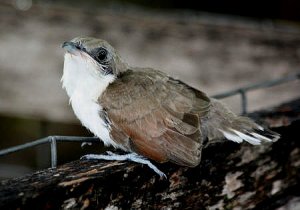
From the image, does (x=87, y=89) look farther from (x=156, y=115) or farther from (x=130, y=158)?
(x=130, y=158)

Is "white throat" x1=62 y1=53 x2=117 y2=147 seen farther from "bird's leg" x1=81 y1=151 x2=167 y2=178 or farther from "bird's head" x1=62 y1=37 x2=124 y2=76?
"bird's leg" x1=81 y1=151 x2=167 y2=178

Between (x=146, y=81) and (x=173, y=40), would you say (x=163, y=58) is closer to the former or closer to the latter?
(x=173, y=40)

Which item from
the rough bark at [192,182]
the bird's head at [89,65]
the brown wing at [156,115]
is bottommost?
the rough bark at [192,182]

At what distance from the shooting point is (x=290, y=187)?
3711 mm

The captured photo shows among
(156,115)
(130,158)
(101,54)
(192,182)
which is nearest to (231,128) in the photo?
(156,115)

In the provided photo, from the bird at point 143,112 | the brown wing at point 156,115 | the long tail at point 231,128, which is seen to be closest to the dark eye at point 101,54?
the bird at point 143,112

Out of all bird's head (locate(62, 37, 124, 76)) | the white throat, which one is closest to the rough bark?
the white throat

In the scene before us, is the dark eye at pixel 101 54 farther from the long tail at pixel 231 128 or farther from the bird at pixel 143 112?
the long tail at pixel 231 128

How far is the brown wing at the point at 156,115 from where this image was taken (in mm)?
3316

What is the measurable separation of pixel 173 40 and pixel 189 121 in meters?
1.35

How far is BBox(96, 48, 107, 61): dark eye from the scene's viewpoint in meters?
3.81

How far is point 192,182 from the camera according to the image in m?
3.20

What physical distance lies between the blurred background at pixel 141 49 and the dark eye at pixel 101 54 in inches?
30.7

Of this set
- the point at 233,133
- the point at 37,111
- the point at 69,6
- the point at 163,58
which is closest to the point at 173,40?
the point at 163,58
